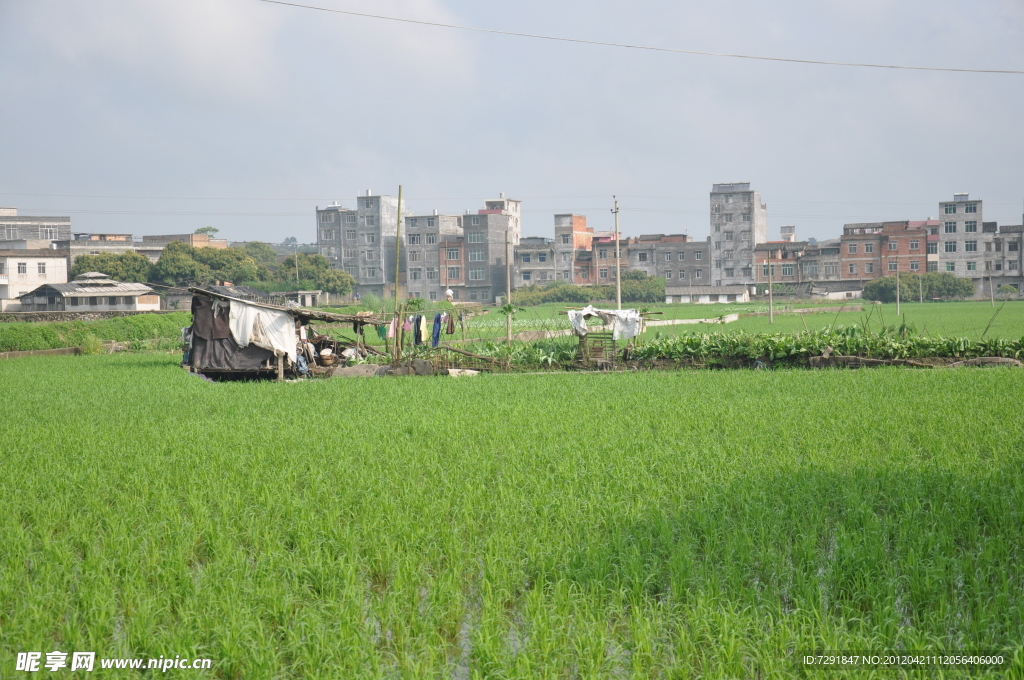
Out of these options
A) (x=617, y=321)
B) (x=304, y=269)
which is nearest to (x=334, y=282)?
Answer: (x=304, y=269)

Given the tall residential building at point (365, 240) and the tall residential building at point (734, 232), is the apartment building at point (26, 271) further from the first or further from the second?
the tall residential building at point (734, 232)

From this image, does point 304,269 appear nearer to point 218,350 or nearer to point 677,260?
point 677,260

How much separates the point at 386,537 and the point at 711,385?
9.56 m

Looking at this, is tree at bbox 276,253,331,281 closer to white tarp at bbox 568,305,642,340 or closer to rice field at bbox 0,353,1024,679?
white tarp at bbox 568,305,642,340

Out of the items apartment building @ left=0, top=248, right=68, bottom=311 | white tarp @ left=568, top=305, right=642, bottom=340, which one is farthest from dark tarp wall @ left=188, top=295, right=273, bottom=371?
apartment building @ left=0, top=248, right=68, bottom=311

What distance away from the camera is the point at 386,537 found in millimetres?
5797

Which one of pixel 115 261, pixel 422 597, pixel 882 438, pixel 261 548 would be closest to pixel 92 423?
pixel 261 548

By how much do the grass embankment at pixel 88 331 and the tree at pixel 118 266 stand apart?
90.5ft

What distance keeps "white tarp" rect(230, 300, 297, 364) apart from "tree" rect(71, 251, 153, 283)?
4707 centimetres

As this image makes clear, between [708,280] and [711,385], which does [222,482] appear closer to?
[711,385]

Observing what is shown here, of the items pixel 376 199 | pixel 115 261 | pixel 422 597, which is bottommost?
pixel 422 597

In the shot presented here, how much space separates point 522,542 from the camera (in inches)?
229

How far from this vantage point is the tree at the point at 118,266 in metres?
59.4

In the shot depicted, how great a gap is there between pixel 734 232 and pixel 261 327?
67.0m
